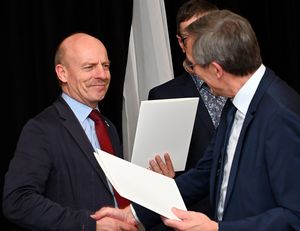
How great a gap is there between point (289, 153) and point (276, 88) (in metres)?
0.23

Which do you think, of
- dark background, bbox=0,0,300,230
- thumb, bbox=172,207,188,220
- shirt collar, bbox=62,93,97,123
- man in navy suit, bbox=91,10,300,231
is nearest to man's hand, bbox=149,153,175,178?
shirt collar, bbox=62,93,97,123

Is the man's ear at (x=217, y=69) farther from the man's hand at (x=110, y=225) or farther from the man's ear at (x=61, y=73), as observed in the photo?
the man's ear at (x=61, y=73)

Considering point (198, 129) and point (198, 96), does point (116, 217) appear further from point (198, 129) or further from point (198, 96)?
point (198, 96)

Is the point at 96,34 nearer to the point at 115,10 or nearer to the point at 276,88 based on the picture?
the point at 115,10

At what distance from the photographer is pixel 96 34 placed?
10.2ft

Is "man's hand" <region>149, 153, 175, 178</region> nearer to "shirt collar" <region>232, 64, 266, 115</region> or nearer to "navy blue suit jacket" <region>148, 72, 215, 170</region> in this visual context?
"navy blue suit jacket" <region>148, 72, 215, 170</region>

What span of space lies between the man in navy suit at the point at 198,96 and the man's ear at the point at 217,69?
0.70 meters

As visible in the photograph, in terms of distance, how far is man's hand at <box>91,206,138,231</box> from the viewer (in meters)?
2.09

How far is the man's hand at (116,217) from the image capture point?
209 cm

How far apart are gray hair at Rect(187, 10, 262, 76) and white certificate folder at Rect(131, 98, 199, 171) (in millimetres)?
475

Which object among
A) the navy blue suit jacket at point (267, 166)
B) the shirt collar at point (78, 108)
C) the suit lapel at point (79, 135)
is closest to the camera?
the navy blue suit jacket at point (267, 166)

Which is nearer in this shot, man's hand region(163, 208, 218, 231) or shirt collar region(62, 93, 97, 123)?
man's hand region(163, 208, 218, 231)

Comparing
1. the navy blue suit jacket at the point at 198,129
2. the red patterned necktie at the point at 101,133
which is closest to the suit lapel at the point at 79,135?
the red patterned necktie at the point at 101,133

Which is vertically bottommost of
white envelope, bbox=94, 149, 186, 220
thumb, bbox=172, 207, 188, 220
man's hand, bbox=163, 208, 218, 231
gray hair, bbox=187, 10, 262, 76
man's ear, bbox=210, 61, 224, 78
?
man's hand, bbox=163, 208, 218, 231
